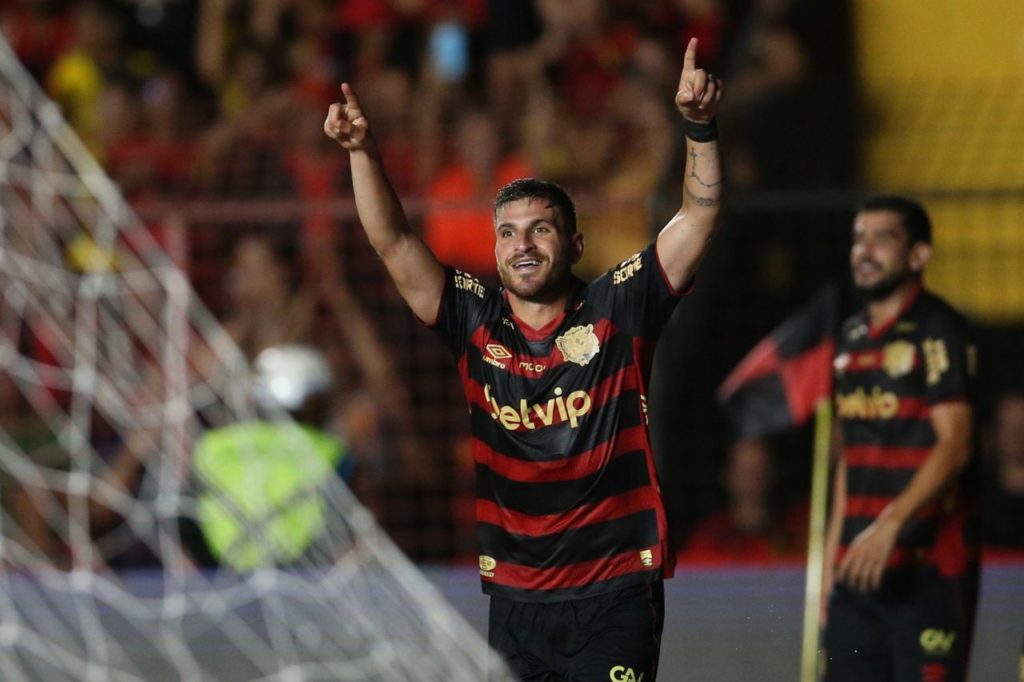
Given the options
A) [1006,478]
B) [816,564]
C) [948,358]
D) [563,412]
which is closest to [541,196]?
[563,412]

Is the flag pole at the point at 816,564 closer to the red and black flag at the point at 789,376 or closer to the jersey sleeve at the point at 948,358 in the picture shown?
the red and black flag at the point at 789,376

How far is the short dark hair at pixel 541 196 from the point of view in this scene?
4.75 m

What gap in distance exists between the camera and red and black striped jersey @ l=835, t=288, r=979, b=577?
563 centimetres

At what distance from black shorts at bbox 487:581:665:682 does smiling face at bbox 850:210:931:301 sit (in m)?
1.82

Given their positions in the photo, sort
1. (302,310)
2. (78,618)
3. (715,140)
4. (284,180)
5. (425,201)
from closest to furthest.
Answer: (715,140) < (78,618) < (425,201) < (302,310) < (284,180)

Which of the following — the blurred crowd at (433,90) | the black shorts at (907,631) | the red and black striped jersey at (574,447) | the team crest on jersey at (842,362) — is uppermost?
the blurred crowd at (433,90)

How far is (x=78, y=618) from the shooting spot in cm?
844

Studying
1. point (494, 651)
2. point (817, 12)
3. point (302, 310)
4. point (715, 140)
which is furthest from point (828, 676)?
point (817, 12)

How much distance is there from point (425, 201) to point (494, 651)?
4.86 meters

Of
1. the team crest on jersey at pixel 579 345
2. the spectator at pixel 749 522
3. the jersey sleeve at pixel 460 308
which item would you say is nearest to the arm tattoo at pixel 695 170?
the team crest on jersey at pixel 579 345

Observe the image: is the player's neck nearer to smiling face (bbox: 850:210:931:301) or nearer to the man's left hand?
smiling face (bbox: 850:210:931:301)

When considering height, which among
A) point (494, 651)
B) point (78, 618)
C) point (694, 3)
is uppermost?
point (694, 3)

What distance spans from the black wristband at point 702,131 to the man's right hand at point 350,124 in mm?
972

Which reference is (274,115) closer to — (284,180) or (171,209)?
(284,180)
